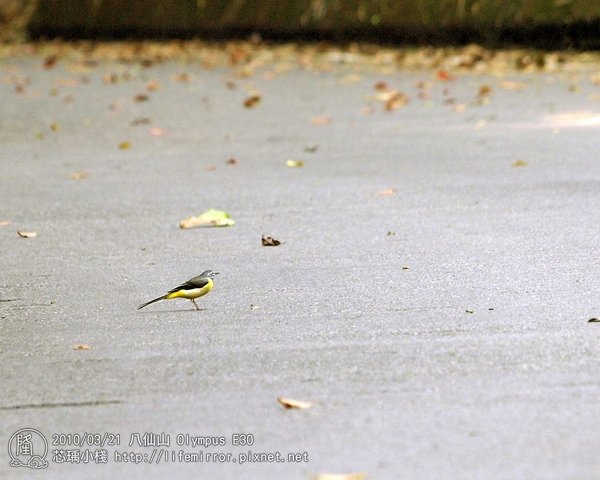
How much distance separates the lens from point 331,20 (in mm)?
17188

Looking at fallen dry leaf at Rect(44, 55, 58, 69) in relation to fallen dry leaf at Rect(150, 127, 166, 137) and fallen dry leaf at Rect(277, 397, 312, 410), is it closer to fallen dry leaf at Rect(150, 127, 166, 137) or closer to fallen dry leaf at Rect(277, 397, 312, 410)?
fallen dry leaf at Rect(150, 127, 166, 137)

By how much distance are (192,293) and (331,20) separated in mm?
12494

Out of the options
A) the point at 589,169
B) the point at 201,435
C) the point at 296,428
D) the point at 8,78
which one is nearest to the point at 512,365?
the point at 296,428

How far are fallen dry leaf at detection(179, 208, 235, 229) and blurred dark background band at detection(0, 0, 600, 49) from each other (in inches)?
367

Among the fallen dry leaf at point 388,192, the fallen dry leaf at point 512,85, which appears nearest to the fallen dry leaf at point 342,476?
the fallen dry leaf at point 388,192

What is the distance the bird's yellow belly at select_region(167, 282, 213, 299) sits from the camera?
5.17 meters

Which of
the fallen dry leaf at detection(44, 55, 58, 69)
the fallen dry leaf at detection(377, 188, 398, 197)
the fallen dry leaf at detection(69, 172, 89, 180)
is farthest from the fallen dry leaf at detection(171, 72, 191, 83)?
the fallen dry leaf at detection(377, 188, 398, 197)

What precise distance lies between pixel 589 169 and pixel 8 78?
932 centimetres

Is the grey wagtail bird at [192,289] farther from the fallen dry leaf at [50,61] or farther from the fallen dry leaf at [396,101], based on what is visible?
the fallen dry leaf at [50,61]

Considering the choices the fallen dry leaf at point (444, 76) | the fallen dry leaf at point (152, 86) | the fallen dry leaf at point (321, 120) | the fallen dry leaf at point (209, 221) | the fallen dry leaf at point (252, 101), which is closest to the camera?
the fallen dry leaf at point (209, 221)

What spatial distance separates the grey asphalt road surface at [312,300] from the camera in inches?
141

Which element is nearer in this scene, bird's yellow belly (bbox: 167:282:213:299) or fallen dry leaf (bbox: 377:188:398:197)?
→ bird's yellow belly (bbox: 167:282:213:299)

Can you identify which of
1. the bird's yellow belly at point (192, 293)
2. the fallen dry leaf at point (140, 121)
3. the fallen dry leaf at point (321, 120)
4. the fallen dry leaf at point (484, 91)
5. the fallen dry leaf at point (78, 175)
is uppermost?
the bird's yellow belly at point (192, 293)

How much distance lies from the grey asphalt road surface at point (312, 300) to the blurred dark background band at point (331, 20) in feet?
14.7
